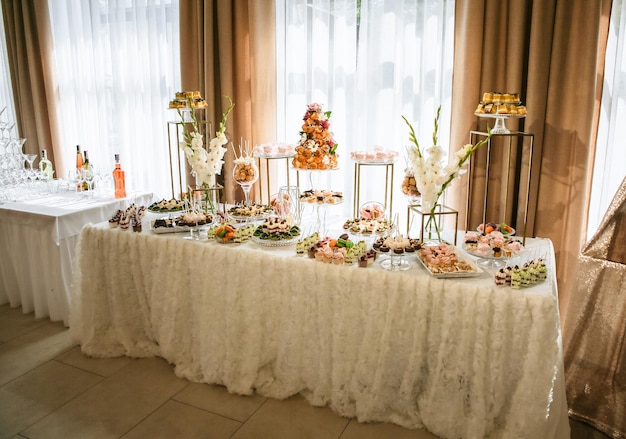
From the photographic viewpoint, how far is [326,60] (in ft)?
11.0

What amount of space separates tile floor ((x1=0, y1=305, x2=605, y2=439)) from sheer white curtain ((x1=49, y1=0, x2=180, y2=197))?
1911mm

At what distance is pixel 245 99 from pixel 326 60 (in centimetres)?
66

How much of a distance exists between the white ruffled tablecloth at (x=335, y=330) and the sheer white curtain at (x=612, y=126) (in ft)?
1.98

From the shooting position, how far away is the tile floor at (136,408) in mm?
2244

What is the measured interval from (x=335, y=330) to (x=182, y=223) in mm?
1007

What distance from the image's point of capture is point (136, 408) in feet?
7.94

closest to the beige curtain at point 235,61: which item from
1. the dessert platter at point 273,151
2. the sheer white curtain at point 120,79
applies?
the sheer white curtain at point 120,79

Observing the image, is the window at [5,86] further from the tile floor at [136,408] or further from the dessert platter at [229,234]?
the dessert platter at [229,234]

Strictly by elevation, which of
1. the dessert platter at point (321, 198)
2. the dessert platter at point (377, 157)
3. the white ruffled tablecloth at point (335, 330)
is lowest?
the white ruffled tablecloth at point (335, 330)

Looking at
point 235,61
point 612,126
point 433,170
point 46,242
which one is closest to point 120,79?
point 235,61

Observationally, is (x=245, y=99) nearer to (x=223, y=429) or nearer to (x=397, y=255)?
(x=397, y=255)

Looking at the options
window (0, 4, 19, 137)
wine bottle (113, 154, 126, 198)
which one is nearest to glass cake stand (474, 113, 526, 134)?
wine bottle (113, 154, 126, 198)

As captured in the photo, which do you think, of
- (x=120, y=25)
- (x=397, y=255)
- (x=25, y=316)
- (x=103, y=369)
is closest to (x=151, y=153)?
(x=120, y=25)

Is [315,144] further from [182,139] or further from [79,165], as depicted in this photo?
[79,165]
